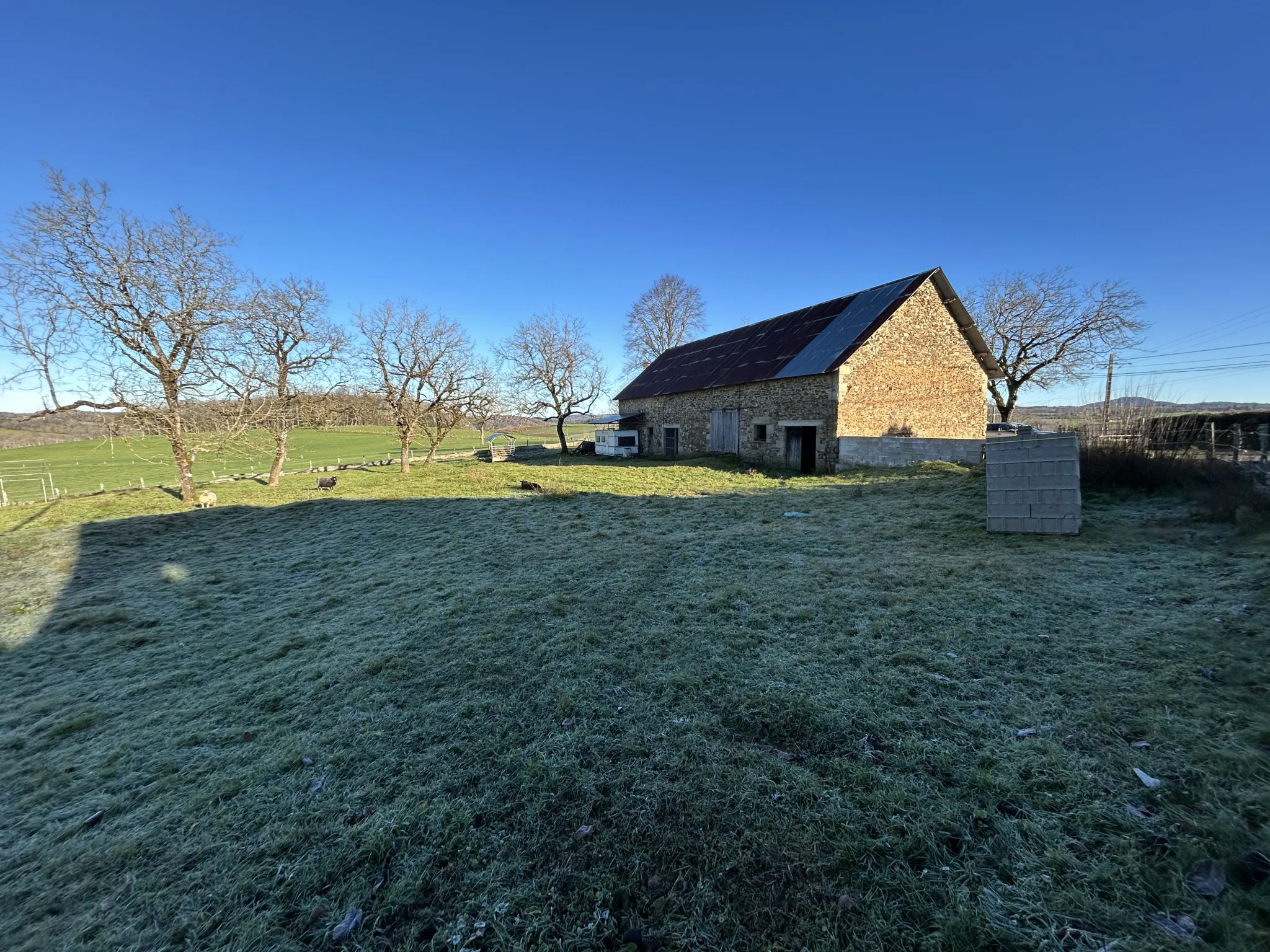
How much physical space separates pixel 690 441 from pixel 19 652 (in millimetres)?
22708

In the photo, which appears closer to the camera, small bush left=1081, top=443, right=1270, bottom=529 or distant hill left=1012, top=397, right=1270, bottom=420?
small bush left=1081, top=443, right=1270, bottom=529

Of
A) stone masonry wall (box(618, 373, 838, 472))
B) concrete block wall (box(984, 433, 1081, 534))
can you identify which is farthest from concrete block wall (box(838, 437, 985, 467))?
concrete block wall (box(984, 433, 1081, 534))

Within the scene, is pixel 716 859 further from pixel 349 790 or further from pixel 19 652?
pixel 19 652

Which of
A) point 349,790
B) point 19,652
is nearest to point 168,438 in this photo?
point 19,652

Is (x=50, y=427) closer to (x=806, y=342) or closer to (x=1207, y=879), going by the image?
(x=806, y=342)

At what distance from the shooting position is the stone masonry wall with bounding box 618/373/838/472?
17406 millimetres

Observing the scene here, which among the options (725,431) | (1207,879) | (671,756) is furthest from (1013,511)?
(725,431)

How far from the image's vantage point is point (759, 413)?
20484 millimetres

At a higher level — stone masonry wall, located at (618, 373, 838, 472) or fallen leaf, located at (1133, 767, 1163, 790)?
stone masonry wall, located at (618, 373, 838, 472)

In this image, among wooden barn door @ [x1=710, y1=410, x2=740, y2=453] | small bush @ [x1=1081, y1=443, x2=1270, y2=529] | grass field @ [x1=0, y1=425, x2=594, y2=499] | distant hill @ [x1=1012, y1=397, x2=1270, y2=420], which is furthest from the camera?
wooden barn door @ [x1=710, y1=410, x2=740, y2=453]

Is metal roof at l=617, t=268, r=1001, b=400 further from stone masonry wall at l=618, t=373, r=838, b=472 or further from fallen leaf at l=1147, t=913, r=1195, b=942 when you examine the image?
fallen leaf at l=1147, t=913, r=1195, b=942

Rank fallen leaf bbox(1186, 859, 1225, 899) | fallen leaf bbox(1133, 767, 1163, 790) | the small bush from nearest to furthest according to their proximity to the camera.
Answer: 1. fallen leaf bbox(1186, 859, 1225, 899)
2. fallen leaf bbox(1133, 767, 1163, 790)
3. the small bush

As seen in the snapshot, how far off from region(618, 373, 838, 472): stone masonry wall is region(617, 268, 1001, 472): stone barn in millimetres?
44

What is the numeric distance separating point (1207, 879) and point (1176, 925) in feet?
0.96
